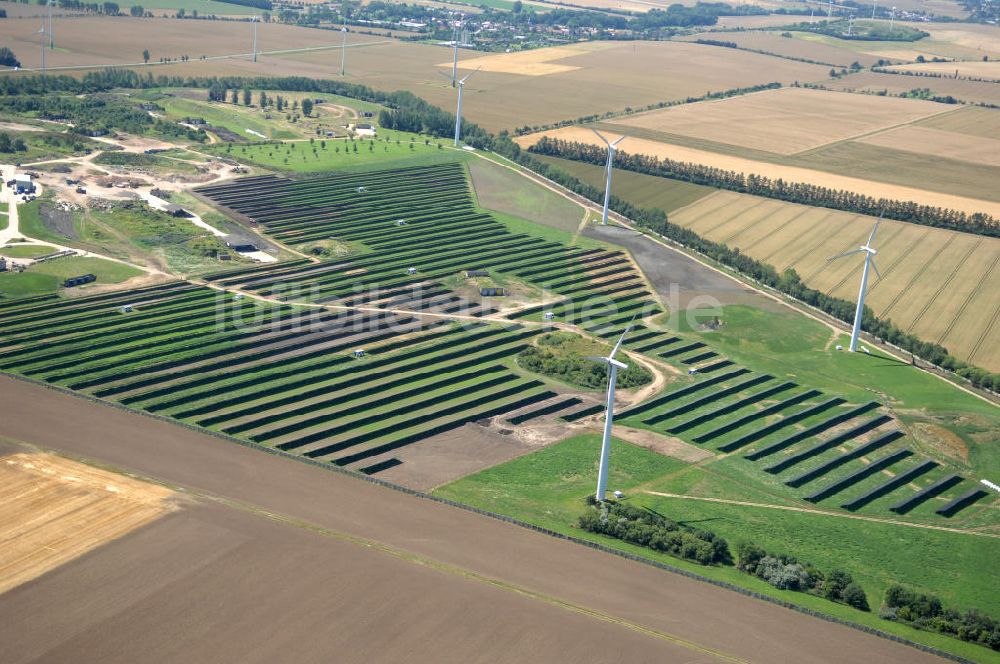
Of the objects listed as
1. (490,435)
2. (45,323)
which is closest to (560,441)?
(490,435)

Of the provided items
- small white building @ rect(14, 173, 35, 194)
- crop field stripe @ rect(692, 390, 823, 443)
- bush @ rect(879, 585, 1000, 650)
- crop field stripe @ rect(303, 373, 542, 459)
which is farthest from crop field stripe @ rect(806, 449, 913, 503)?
small white building @ rect(14, 173, 35, 194)

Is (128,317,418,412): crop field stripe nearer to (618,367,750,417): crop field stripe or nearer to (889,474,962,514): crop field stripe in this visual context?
(618,367,750,417): crop field stripe

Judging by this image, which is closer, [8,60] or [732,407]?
[732,407]

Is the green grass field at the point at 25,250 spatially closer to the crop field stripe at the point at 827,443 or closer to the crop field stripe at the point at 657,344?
the crop field stripe at the point at 657,344

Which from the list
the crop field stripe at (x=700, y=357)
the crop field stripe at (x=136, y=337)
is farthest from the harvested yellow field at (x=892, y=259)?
the crop field stripe at (x=136, y=337)

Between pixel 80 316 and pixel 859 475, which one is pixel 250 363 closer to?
pixel 80 316

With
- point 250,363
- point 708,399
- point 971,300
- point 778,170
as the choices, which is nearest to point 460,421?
point 250,363
